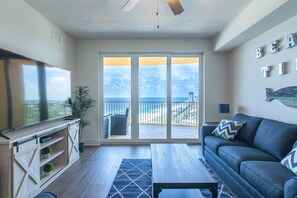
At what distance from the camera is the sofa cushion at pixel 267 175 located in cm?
187

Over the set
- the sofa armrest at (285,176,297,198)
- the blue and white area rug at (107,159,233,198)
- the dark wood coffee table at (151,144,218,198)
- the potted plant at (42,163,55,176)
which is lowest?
the blue and white area rug at (107,159,233,198)

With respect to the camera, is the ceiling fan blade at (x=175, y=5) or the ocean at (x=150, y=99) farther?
the ocean at (x=150, y=99)

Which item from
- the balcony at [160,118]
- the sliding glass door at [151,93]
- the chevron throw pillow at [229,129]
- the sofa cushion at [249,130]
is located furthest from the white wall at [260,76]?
the balcony at [160,118]

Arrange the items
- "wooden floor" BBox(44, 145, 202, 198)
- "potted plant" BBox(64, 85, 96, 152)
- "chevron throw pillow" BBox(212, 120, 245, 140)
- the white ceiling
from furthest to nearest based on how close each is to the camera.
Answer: "potted plant" BBox(64, 85, 96, 152) < "chevron throw pillow" BBox(212, 120, 245, 140) < the white ceiling < "wooden floor" BBox(44, 145, 202, 198)

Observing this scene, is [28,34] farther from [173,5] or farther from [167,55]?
[167,55]

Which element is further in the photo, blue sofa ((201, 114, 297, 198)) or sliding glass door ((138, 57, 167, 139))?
sliding glass door ((138, 57, 167, 139))

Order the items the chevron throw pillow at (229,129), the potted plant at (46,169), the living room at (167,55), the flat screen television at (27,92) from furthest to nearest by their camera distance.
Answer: the chevron throw pillow at (229,129), the potted plant at (46,169), the living room at (167,55), the flat screen television at (27,92)

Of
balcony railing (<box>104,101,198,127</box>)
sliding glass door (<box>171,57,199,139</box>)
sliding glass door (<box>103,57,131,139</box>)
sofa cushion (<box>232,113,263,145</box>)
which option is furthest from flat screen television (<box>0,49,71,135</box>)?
sofa cushion (<box>232,113,263,145</box>)

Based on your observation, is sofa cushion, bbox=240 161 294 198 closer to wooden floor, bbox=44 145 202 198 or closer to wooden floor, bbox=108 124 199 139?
wooden floor, bbox=44 145 202 198

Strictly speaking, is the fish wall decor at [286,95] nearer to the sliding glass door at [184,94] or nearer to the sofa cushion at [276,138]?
the sofa cushion at [276,138]

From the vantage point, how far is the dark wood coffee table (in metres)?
2.01

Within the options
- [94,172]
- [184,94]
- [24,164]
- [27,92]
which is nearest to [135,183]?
[94,172]

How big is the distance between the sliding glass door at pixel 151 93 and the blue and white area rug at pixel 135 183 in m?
1.68

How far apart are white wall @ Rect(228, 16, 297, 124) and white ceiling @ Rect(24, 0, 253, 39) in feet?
2.18
